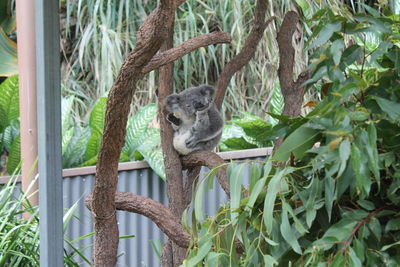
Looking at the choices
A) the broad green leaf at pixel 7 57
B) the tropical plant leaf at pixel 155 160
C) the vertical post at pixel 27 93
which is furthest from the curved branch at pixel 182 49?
the broad green leaf at pixel 7 57

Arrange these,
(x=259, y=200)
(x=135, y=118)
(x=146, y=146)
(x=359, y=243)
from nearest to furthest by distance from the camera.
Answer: (x=359, y=243) < (x=259, y=200) < (x=146, y=146) < (x=135, y=118)

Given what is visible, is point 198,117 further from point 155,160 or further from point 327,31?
point 327,31

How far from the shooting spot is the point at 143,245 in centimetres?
380

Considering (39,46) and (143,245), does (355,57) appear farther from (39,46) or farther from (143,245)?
(143,245)

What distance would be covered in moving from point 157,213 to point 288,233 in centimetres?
101

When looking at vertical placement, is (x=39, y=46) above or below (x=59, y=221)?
above

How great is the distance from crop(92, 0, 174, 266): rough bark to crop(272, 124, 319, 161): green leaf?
1.48 feet

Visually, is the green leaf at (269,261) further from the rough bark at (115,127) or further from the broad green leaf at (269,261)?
the rough bark at (115,127)

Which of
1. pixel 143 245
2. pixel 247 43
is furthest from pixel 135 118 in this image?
pixel 247 43

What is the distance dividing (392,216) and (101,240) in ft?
3.48

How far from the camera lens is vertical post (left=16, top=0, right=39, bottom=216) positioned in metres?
3.26

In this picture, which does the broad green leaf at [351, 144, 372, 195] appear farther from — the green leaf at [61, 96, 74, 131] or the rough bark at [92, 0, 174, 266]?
the green leaf at [61, 96, 74, 131]

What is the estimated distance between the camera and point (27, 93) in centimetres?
332

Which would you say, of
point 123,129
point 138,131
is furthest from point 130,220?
point 123,129
